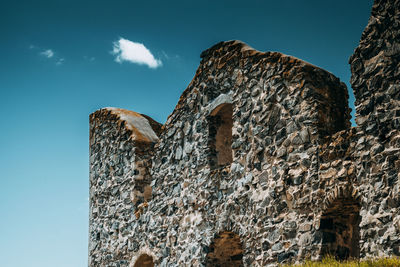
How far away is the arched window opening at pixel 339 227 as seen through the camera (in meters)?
7.23

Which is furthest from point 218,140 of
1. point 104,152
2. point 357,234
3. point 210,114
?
point 104,152

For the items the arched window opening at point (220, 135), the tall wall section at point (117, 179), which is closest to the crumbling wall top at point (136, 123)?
the tall wall section at point (117, 179)

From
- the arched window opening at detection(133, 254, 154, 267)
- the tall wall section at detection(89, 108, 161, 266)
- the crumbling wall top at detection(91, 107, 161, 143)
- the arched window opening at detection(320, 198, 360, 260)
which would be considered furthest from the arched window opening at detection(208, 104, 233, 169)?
the arched window opening at detection(320, 198, 360, 260)

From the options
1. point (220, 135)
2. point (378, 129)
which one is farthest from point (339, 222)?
point (220, 135)

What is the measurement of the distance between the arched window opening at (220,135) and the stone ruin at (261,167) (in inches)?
0.8

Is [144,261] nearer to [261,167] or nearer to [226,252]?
[226,252]

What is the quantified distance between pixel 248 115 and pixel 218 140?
128 centimetres

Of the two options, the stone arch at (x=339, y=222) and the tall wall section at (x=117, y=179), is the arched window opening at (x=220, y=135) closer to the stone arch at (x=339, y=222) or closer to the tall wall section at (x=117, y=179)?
the tall wall section at (x=117, y=179)

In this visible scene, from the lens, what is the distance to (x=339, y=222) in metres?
7.42

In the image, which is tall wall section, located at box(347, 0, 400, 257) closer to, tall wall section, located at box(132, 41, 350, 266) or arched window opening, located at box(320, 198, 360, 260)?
arched window opening, located at box(320, 198, 360, 260)

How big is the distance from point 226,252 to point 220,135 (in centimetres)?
230

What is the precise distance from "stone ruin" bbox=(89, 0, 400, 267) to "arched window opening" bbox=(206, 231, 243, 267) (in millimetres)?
19

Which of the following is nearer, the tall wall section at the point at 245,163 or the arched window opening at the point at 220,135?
the tall wall section at the point at 245,163

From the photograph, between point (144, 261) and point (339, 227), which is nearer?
point (339, 227)
